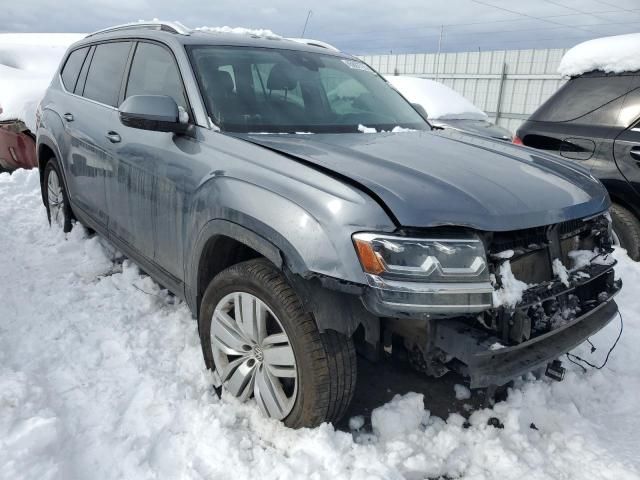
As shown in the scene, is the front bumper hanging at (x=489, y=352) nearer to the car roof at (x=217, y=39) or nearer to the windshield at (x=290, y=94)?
the windshield at (x=290, y=94)

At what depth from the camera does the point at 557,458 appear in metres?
2.26

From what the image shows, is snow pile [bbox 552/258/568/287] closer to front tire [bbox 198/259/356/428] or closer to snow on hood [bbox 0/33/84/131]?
front tire [bbox 198/259/356/428]

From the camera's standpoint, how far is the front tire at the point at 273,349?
2066 mm

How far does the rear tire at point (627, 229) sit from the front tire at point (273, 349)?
322cm

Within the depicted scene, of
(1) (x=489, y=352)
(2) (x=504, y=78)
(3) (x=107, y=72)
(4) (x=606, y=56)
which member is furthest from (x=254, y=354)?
(2) (x=504, y=78)

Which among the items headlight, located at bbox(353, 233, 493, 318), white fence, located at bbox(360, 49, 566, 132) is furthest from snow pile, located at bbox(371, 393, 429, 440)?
white fence, located at bbox(360, 49, 566, 132)

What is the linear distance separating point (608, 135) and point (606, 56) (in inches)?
30.0

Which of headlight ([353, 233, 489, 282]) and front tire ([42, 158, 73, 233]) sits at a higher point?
headlight ([353, 233, 489, 282])

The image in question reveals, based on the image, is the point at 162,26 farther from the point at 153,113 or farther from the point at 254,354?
the point at 254,354

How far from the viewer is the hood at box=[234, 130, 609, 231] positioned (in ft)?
6.17

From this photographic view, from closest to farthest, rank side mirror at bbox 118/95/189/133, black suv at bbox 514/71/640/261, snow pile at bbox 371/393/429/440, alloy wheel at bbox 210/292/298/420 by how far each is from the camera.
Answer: alloy wheel at bbox 210/292/298/420 → snow pile at bbox 371/393/429/440 → side mirror at bbox 118/95/189/133 → black suv at bbox 514/71/640/261

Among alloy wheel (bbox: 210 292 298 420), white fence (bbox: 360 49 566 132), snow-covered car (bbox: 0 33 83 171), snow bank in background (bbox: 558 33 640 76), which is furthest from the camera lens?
white fence (bbox: 360 49 566 132)

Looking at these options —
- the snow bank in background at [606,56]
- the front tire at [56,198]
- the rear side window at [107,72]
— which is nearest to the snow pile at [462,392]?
the rear side window at [107,72]

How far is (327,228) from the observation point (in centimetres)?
186
